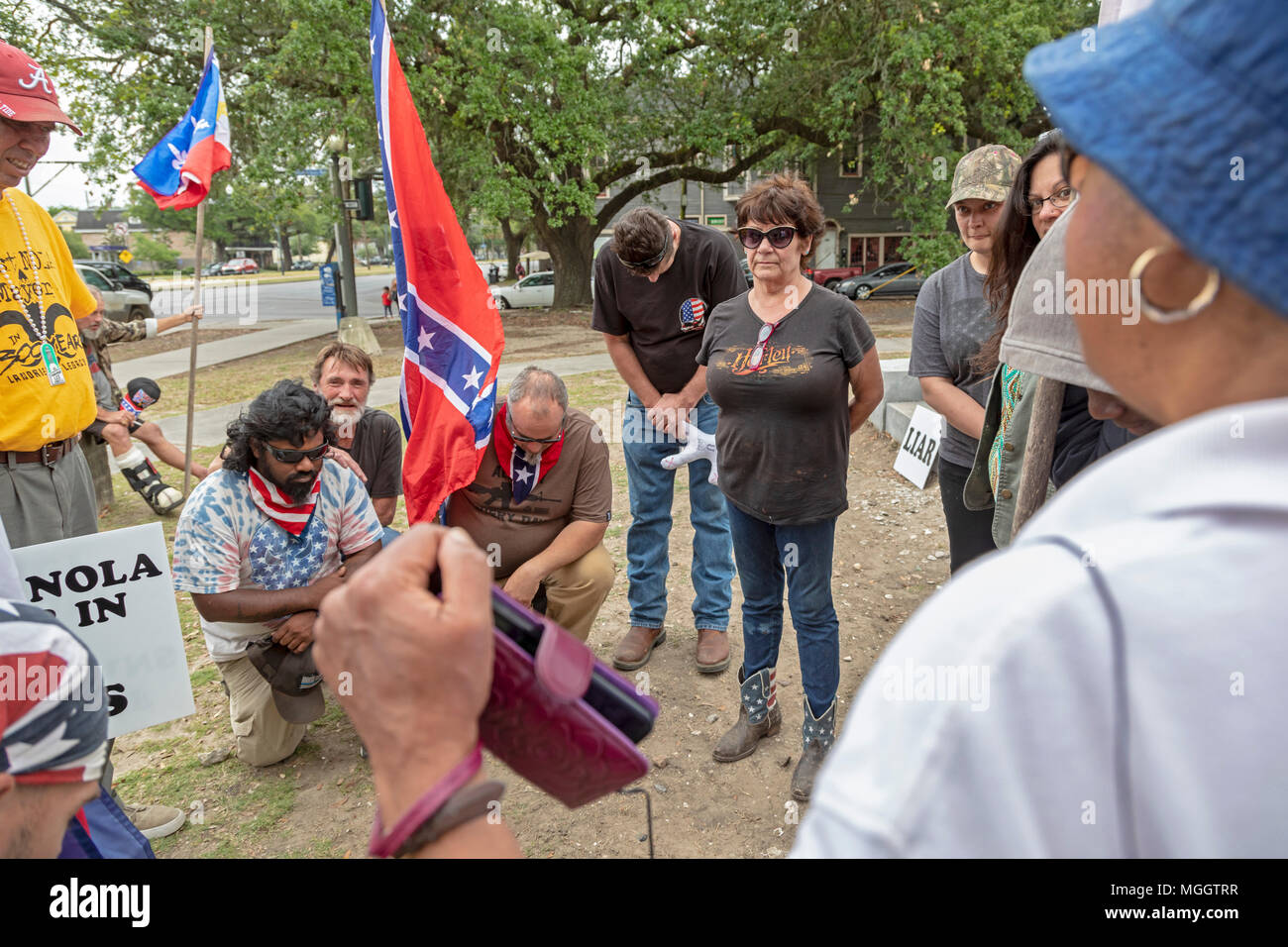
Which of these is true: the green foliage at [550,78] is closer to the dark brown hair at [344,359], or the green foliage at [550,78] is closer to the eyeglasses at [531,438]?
the dark brown hair at [344,359]

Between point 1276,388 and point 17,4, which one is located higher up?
point 17,4

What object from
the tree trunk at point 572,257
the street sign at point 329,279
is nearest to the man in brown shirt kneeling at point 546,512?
the street sign at point 329,279

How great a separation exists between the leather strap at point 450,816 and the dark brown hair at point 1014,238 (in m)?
2.03

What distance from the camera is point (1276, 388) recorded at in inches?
20.6

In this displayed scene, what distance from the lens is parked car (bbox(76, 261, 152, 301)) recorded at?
68.2 feet

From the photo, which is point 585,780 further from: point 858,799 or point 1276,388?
point 1276,388

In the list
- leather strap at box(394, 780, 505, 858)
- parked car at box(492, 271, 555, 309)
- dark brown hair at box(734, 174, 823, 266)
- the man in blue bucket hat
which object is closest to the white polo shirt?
the man in blue bucket hat

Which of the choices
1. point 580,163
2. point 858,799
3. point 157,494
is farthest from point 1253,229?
point 580,163

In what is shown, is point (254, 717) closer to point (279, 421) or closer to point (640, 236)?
point (279, 421)

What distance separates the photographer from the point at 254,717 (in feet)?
10.9

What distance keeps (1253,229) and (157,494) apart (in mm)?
7130

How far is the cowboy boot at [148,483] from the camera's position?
623 cm

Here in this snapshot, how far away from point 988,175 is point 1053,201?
86 centimetres
